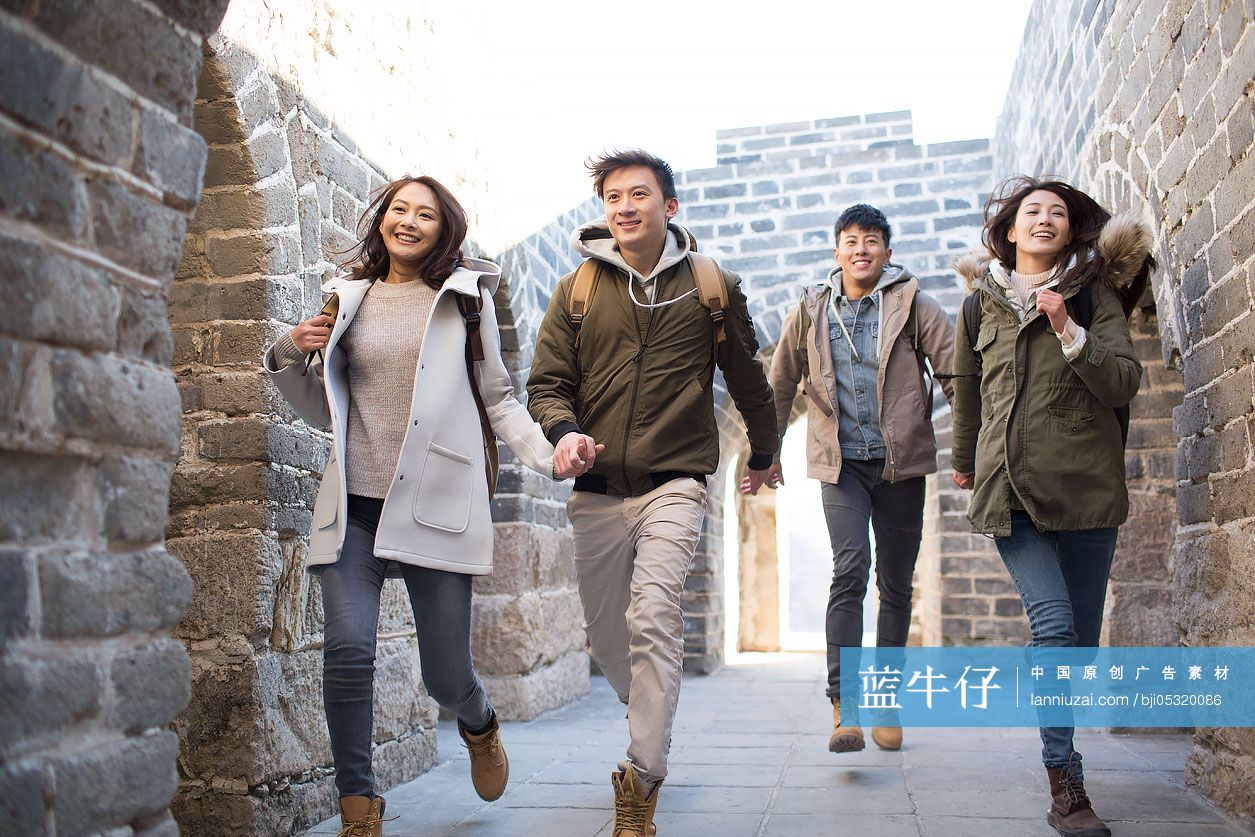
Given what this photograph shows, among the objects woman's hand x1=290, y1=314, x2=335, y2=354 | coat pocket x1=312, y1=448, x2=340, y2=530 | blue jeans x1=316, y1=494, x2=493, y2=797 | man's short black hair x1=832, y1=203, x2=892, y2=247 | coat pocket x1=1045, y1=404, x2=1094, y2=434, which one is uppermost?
man's short black hair x1=832, y1=203, x2=892, y2=247

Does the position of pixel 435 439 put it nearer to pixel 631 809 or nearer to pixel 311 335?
pixel 311 335

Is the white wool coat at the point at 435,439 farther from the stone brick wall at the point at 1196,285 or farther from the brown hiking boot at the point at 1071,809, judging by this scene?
the stone brick wall at the point at 1196,285

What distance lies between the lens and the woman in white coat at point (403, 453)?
2.38 m

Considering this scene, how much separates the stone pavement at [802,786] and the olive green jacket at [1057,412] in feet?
2.60

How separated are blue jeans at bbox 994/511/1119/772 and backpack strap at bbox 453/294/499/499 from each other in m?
1.36

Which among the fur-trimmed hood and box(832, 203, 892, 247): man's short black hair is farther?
box(832, 203, 892, 247): man's short black hair

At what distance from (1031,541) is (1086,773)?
112 cm

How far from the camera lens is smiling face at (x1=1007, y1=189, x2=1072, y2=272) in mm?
2988

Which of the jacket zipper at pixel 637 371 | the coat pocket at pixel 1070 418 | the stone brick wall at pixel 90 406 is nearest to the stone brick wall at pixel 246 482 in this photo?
the jacket zipper at pixel 637 371

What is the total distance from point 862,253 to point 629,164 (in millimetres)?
1155

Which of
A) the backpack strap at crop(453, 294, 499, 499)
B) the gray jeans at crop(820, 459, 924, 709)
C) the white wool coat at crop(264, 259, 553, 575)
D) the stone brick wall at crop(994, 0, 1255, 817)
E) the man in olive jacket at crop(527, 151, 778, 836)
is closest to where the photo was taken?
the white wool coat at crop(264, 259, 553, 575)

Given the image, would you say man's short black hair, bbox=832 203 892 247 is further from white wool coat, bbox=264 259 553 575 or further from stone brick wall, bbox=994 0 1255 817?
white wool coat, bbox=264 259 553 575

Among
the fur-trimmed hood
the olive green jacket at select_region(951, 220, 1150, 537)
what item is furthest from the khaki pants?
the fur-trimmed hood

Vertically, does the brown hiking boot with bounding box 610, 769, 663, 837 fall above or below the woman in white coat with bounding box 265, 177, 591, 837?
below
